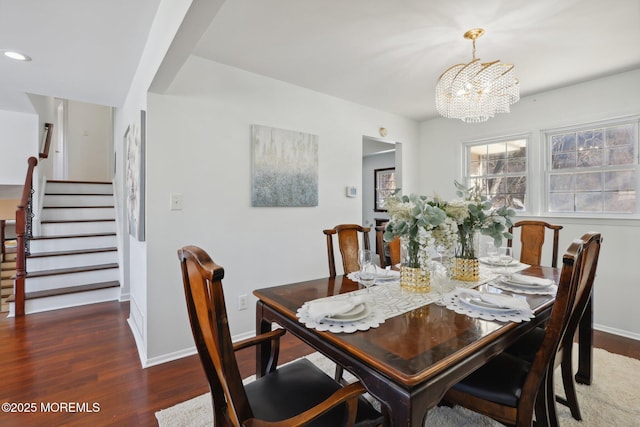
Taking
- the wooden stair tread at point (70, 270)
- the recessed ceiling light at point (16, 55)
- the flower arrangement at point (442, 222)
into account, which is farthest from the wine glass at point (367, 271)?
the wooden stair tread at point (70, 270)

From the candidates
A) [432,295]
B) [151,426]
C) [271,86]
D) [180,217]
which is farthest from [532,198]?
[151,426]

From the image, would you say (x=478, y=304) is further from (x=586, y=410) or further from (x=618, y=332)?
(x=618, y=332)

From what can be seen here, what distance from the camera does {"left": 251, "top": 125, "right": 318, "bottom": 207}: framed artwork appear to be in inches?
109

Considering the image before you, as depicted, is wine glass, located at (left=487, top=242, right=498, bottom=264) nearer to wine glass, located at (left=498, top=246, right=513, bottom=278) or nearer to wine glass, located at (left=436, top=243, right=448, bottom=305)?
wine glass, located at (left=498, top=246, right=513, bottom=278)

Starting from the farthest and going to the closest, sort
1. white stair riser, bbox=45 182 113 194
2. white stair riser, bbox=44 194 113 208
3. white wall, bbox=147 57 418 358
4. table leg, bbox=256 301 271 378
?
white stair riser, bbox=45 182 113 194, white stair riser, bbox=44 194 113 208, white wall, bbox=147 57 418 358, table leg, bbox=256 301 271 378

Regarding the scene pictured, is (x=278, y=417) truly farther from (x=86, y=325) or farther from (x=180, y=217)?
(x=86, y=325)

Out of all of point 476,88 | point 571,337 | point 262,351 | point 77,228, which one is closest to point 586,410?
point 571,337

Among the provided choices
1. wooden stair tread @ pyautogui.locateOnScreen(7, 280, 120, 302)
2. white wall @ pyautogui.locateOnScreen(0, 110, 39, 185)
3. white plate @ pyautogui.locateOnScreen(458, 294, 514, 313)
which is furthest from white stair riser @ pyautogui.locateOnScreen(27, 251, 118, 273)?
white plate @ pyautogui.locateOnScreen(458, 294, 514, 313)

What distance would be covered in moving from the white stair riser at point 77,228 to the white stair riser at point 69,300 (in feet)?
3.75

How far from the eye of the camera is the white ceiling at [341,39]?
185cm

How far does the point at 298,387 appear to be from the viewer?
1.22 meters

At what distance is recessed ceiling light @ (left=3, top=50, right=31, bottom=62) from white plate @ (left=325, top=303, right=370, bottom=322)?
10.2 ft

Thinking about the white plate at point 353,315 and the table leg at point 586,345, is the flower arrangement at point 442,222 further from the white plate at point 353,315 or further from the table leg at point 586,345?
the table leg at point 586,345

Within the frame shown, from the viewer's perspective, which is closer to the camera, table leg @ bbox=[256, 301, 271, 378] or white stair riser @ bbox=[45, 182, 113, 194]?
table leg @ bbox=[256, 301, 271, 378]
